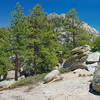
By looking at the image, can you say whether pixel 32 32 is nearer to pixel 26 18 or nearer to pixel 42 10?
pixel 26 18

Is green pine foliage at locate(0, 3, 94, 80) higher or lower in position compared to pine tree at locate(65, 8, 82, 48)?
lower

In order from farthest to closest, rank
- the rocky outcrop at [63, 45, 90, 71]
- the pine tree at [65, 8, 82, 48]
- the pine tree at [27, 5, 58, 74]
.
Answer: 1. the pine tree at [65, 8, 82, 48]
2. the pine tree at [27, 5, 58, 74]
3. the rocky outcrop at [63, 45, 90, 71]

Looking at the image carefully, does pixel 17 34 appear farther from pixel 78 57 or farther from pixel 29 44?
pixel 78 57

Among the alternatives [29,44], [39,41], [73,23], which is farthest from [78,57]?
[73,23]

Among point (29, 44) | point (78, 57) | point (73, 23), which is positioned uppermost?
point (73, 23)

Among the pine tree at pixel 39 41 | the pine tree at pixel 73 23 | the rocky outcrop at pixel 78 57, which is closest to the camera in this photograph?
the rocky outcrop at pixel 78 57

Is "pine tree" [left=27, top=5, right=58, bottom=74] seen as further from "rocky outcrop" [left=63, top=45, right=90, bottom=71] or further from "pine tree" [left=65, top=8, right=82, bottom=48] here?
"pine tree" [left=65, top=8, right=82, bottom=48]

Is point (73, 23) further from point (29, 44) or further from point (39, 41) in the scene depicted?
point (29, 44)

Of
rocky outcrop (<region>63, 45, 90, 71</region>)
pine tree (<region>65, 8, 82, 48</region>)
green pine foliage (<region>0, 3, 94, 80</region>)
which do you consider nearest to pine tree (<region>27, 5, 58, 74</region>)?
green pine foliage (<region>0, 3, 94, 80</region>)

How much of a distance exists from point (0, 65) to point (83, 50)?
40.2ft

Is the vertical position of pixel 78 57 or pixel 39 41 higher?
pixel 39 41

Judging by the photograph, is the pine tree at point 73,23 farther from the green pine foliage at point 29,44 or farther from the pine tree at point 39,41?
the pine tree at point 39,41

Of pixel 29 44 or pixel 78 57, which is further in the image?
pixel 29 44

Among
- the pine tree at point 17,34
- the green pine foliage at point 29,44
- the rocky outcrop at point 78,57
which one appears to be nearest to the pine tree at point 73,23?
the green pine foliage at point 29,44
